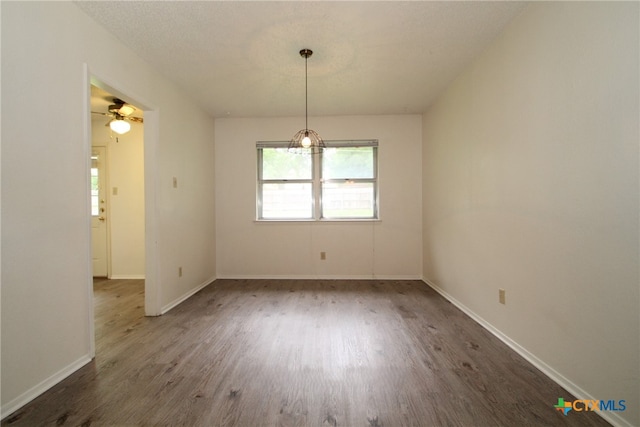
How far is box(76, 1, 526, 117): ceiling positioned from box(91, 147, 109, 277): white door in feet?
7.02

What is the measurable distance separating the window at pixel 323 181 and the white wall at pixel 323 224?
5.6 inches

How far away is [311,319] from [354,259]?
172 centimetres

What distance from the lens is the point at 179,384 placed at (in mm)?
1702

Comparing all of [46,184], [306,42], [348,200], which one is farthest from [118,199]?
[306,42]

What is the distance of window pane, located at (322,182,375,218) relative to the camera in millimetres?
4391

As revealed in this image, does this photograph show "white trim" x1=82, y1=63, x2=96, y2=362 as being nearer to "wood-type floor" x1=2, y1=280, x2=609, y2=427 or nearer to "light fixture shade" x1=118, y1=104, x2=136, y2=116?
"wood-type floor" x1=2, y1=280, x2=609, y2=427

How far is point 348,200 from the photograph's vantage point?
4.39 m

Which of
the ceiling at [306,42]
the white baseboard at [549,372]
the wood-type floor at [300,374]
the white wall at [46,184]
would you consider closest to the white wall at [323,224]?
the ceiling at [306,42]

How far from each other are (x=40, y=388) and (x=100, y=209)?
3.46 m

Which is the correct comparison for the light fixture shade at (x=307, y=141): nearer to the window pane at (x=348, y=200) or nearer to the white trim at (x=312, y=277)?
the window pane at (x=348, y=200)

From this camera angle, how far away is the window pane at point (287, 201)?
175 inches

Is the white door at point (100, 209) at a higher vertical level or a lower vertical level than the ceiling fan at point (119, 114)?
lower

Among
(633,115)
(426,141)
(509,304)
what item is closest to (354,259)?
(426,141)

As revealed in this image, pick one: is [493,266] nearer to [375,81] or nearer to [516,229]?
[516,229]
